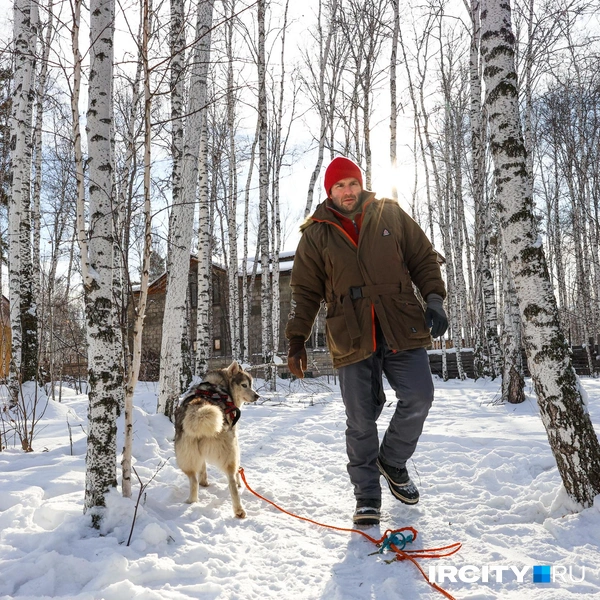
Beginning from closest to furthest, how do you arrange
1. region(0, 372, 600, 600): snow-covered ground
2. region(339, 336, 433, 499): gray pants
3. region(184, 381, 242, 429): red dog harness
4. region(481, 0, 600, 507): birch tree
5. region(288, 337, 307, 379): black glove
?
region(0, 372, 600, 600): snow-covered ground → region(481, 0, 600, 507): birch tree → region(339, 336, 433, 499): gray pants → region(288, 337, 307, 379): black glove → region(184, 381, 242, 429): red dog harness

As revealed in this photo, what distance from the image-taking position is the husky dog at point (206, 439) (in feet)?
11.3

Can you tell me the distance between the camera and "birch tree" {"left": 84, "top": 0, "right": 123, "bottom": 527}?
281 centimetres

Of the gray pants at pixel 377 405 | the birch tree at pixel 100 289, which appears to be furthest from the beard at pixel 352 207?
the birch tree at pixel 100 289

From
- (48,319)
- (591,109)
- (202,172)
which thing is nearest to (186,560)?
(202,172)

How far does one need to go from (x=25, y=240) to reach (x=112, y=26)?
624 cm

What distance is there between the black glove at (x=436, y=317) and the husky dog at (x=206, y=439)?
69.9 inches

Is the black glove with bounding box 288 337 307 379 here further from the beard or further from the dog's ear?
the dog's ear

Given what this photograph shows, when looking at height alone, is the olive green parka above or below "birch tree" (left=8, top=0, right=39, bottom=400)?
below

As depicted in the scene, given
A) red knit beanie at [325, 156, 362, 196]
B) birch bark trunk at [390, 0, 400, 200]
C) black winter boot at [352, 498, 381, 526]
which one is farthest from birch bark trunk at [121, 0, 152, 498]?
birch bark trunk at [390, 0, 400, 200]

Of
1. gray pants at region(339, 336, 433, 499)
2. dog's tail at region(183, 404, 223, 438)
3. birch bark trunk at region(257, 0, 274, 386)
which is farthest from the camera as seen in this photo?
birch bark trunk at region(257, 0, 274, 386)

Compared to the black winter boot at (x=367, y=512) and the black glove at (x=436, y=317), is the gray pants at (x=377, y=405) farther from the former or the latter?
the black glove at (x=436, y=317)

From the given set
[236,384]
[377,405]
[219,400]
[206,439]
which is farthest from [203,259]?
[377,405]

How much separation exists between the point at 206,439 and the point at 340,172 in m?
2.38

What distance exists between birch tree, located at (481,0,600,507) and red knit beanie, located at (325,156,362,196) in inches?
40.3
